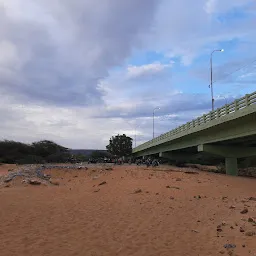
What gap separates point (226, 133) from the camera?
30484 mm

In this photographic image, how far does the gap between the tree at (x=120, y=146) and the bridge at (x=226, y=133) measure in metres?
41.1

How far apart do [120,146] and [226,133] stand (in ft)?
213

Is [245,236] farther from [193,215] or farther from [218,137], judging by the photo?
[218,137]

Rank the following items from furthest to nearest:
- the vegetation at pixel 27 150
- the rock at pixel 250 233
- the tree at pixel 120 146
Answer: the tree at pixel 120 146 → the vegetation at pixel 27 150 → the rock at pixel 250 233

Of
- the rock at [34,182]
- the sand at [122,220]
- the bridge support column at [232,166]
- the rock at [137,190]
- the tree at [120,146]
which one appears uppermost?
the tree at [120,146]

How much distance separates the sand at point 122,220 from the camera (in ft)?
28.8

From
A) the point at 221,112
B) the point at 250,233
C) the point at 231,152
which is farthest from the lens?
the point at 231,152

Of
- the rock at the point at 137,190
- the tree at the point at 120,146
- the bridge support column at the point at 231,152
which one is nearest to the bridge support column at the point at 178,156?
the bridge support column at the point at 231,152

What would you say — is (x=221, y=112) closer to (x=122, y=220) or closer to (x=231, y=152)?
(x=231, y=152)

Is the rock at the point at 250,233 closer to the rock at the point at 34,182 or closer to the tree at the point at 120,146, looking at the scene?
the rock at the point at 34,182

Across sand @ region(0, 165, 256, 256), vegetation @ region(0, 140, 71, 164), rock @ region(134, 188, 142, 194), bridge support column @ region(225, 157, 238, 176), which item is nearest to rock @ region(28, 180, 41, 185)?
sand @ region(0, 165, 256, 256)

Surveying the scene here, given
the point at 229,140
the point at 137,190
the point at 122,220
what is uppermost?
the point at 229,140

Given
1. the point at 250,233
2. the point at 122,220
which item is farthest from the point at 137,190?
the point at 250,233

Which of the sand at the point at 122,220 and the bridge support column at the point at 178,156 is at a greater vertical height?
the bridge support column at the point at 178,156
